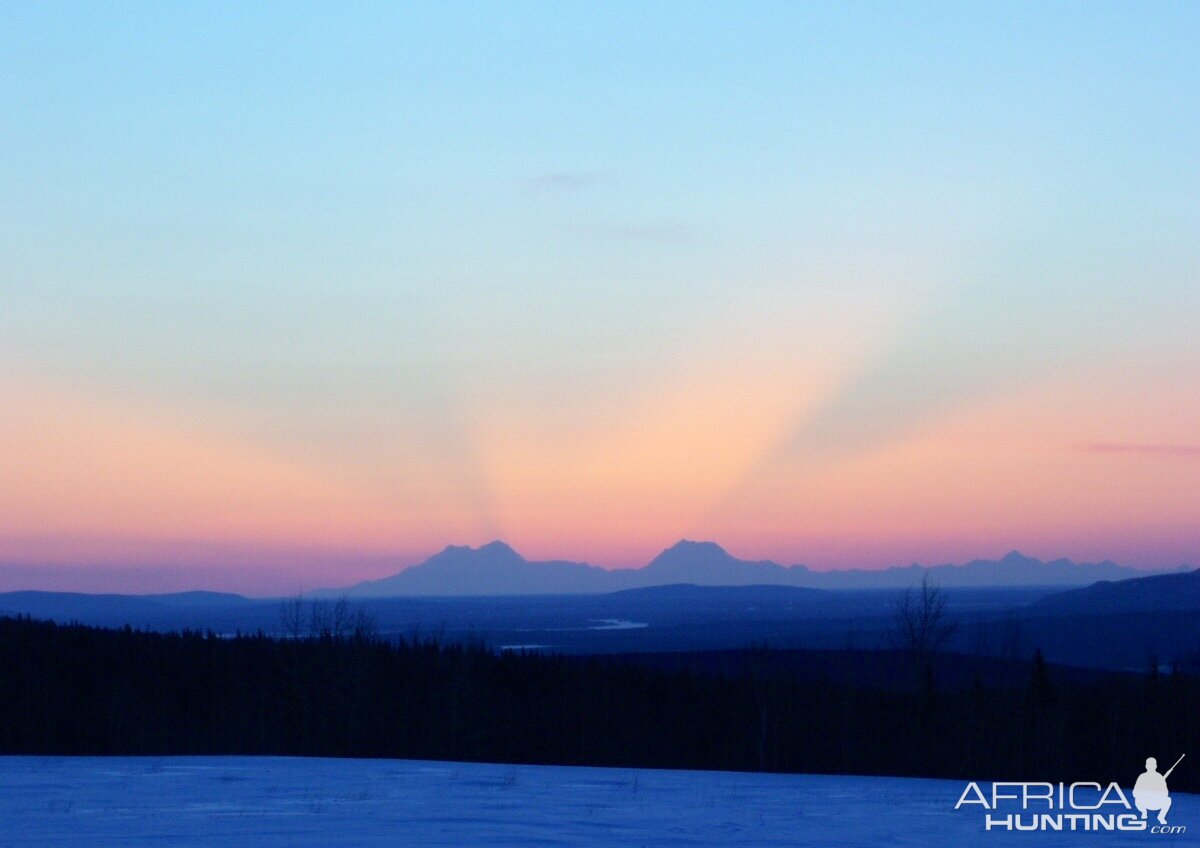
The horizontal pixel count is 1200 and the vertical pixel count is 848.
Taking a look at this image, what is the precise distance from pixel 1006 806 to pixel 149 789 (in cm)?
1038

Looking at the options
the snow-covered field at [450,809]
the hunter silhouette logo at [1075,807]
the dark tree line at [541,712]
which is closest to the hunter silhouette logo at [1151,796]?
the hunter silhouette logo at [1075,807]

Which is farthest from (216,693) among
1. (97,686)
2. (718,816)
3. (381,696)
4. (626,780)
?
(718,816)

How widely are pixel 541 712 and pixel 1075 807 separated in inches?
1308

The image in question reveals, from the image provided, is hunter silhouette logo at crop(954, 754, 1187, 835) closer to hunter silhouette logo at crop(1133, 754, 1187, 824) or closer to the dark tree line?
hunter silhouette logo at crop(1133, 754, 1187, 824)

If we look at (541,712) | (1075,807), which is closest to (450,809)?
(1075,807)

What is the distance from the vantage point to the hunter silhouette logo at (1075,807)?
14.6m

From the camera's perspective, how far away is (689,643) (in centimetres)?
17088

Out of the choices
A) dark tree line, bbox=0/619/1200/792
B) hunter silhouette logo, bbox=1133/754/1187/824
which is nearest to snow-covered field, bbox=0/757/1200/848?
hunter silhouette logo, bbox=1133/754/1187/824

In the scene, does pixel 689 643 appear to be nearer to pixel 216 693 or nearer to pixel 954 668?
pixel 954 668

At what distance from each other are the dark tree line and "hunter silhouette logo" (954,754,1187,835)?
1964 centimetres

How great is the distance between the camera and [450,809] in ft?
47.5

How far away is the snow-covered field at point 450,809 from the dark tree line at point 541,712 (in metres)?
17.4

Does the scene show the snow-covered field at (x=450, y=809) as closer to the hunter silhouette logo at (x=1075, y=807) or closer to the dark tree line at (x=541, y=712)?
the hunter silhouette logo at (x=1075, y=807)

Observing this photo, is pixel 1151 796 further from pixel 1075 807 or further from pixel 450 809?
pixel 450 809
